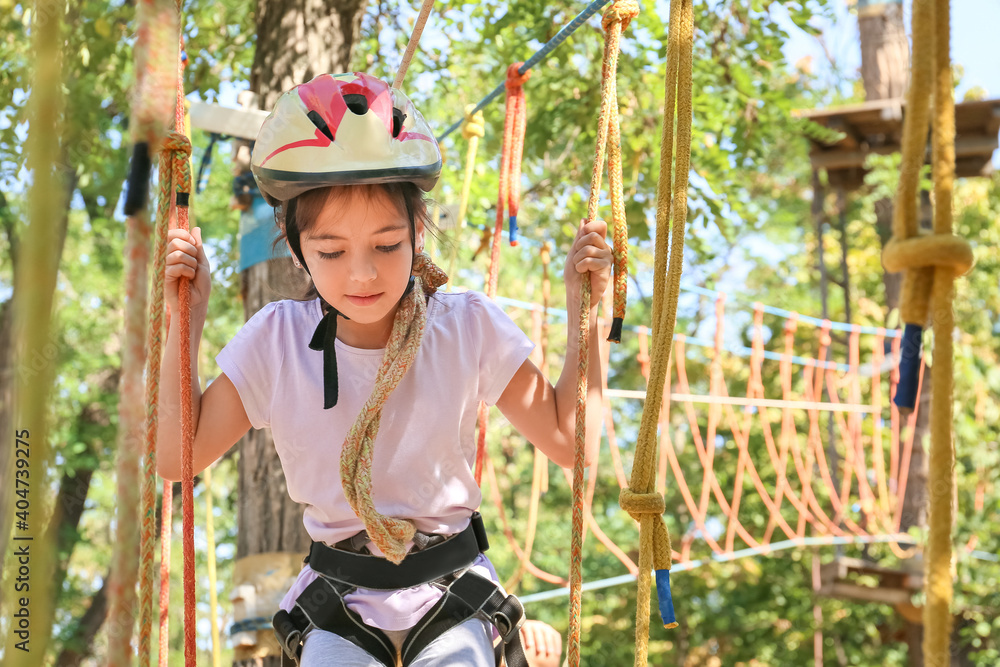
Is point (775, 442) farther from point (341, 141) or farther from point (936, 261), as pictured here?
point (936, 261)

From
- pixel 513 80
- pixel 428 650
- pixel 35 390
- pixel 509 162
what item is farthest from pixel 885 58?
pixel 35 390

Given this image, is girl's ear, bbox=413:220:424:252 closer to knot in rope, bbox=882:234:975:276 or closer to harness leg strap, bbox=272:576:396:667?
harness leg strap, bbox=272:576:396:667

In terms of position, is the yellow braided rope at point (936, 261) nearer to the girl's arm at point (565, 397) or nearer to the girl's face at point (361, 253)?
the girl's arm at point (565, 397)

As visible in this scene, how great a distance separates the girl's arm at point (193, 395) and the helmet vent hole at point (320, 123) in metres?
0.28

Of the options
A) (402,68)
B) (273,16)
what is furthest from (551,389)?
(273,16)

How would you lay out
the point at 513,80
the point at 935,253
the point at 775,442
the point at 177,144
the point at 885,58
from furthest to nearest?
the point at 775,442, the point at 885,58, the point at 513,80, the point at 177,144, the point at 935,253

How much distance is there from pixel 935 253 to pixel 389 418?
98cm

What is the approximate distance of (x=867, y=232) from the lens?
30.9 feet

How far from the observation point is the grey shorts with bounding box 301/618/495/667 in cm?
146

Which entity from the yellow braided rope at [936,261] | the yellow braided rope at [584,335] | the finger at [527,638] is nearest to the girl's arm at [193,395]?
the yellow braided rope at [584,335]

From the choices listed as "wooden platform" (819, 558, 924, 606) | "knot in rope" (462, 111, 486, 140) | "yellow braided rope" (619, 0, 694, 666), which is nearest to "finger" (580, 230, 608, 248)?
"yellow braided rope" (619, 0, 694, 666)

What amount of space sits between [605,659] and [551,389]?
749cm

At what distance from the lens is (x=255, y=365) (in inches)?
65.3

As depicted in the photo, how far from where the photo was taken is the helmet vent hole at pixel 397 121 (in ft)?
5.30
